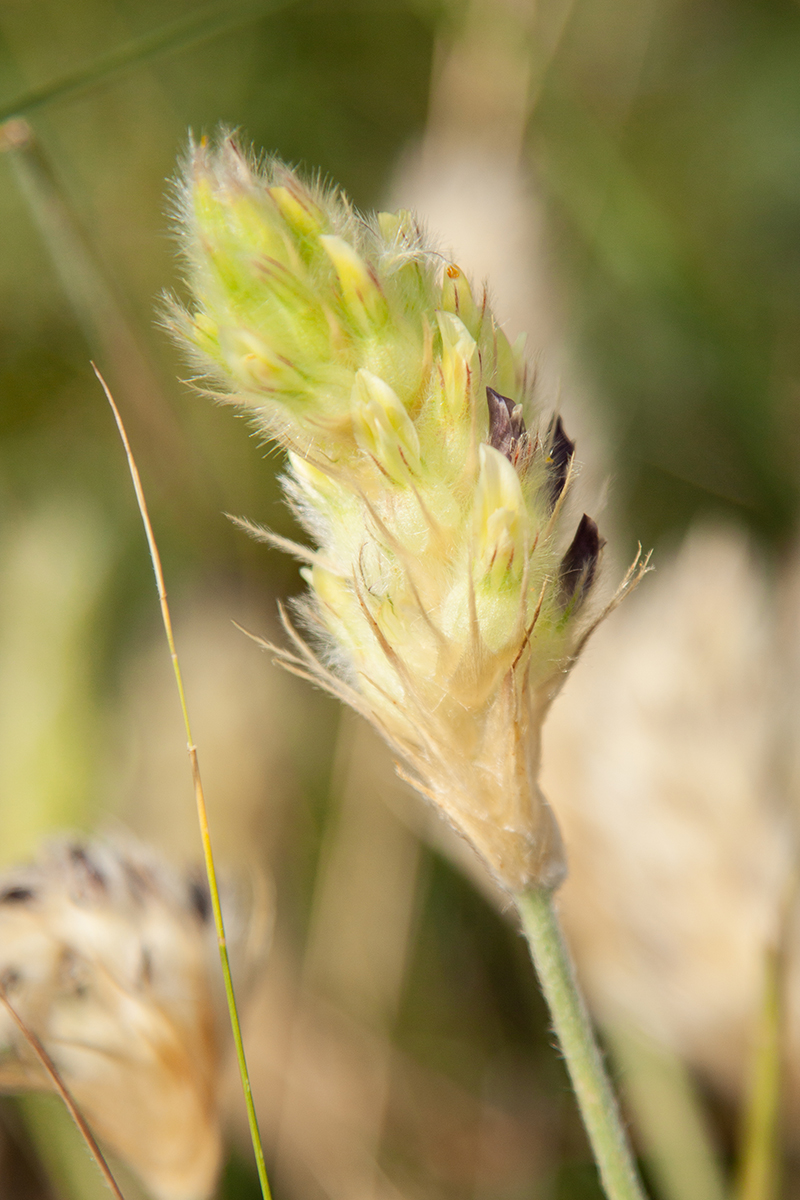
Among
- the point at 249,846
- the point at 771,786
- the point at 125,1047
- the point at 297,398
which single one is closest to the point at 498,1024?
the point at 249,846

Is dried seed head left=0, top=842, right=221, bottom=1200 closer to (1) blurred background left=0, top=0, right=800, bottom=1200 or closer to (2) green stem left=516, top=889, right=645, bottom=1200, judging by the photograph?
(1) blurred background left=0, top=0, right=800, bottom=1200

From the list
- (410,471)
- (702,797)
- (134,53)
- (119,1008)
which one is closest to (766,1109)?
(702,797)

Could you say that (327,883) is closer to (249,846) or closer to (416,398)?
(249,846)

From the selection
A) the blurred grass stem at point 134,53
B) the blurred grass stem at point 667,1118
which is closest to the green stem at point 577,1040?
the blurred grass stem at point 667,1118

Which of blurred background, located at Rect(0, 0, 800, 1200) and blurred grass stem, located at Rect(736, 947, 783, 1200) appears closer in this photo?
blurred grass stem, located at Rect(736, 947, 783, 1200)

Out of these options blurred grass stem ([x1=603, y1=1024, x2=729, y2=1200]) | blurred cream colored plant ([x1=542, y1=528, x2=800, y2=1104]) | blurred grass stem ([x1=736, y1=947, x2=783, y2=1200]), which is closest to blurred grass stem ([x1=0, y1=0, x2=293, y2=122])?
blurred cream colored plant ([x1=542, y1=528, x2=800, y2=1104])
